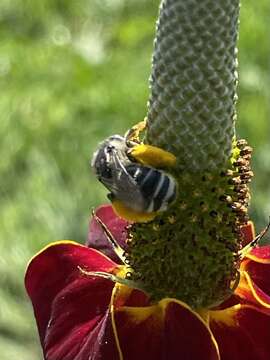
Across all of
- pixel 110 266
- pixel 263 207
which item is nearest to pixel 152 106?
pixel 110 266

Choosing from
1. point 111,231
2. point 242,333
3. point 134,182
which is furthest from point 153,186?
point 111,231

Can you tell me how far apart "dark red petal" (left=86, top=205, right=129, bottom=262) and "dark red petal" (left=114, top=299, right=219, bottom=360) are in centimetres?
21

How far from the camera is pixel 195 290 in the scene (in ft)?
4.37

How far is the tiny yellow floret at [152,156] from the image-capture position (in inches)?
49.4

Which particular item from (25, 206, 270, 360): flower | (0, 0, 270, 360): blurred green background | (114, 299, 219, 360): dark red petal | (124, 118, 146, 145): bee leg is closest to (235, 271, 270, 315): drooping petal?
(25, 206, 270, 360): flower

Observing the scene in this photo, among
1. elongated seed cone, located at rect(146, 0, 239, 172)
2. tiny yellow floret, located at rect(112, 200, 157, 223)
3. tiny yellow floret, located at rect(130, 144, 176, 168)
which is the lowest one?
tiny yellow floret, located at rect(112, 200, 157, 223)

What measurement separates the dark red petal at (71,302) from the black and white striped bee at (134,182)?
0.17 metres

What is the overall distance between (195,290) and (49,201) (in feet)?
6.77

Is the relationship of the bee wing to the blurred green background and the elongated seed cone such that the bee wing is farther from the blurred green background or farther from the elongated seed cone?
the blurred green background

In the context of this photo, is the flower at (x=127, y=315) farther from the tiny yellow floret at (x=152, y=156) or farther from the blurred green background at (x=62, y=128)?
the blurred green background at (x=62, y=128)

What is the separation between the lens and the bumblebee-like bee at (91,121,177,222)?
1.21 m

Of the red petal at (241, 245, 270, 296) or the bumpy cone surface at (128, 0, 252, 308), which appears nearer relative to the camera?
the bumpy cone surface at (128, 0, 252, 308)

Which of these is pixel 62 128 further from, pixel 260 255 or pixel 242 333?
pixel 242 333

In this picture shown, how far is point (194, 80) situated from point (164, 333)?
1.01 feet
